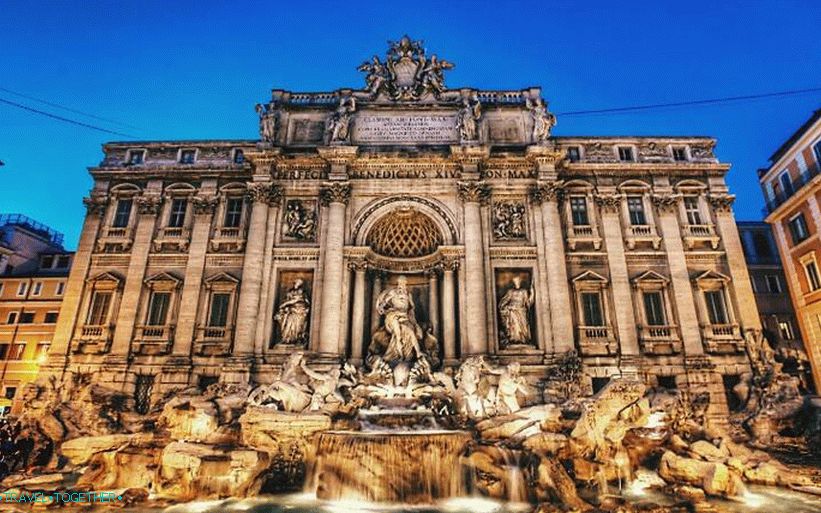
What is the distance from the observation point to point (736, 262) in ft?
68.7

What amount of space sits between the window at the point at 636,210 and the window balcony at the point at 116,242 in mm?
24962

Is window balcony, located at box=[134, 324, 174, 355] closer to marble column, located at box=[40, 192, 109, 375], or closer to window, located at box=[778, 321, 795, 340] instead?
marble column, located at box=[40, 192, 109, 375]

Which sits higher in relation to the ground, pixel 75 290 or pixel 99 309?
pixel 75 290

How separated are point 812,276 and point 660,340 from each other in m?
11.6

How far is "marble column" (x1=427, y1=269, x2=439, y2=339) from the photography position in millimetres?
20219

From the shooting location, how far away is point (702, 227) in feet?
71.2

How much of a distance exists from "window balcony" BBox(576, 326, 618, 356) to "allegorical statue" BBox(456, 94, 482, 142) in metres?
10.4

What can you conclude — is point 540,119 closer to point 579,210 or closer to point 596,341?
point 579,210

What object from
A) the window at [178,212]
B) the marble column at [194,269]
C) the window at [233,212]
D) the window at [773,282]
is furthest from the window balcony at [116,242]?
the window at [773,282]

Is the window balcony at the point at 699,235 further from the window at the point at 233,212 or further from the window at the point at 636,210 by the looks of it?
the window at the point at 233,212

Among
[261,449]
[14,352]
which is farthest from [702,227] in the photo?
[14,352]

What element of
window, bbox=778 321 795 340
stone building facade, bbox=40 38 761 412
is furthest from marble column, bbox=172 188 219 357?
window, bbox=778 321 795 340

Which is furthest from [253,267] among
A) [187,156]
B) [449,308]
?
[449,308]

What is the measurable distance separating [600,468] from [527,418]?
234cm
